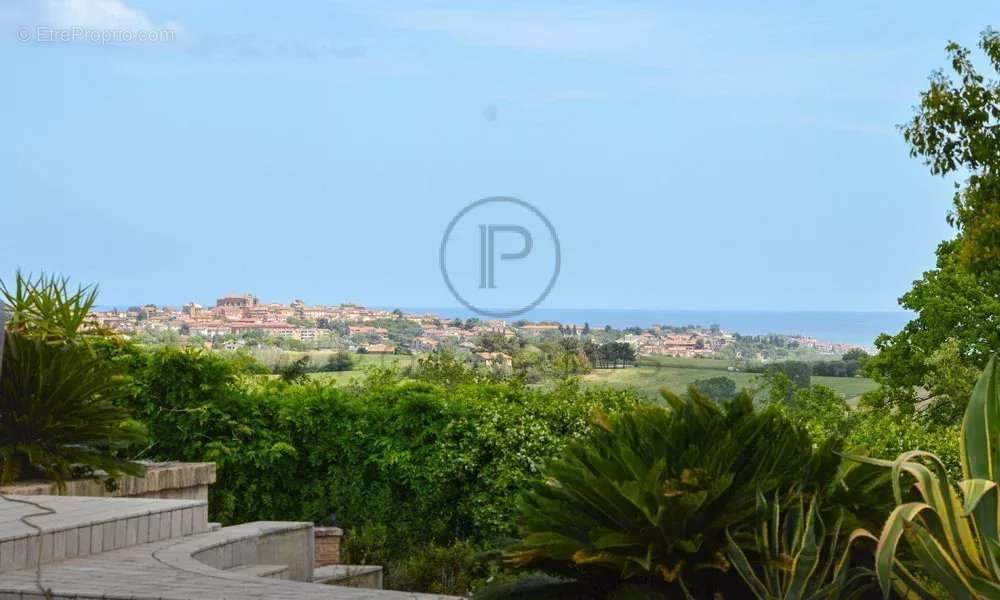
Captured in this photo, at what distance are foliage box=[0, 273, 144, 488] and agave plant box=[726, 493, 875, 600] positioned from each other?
6.17m

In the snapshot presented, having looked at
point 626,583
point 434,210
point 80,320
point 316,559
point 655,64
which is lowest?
Result: point 316,559

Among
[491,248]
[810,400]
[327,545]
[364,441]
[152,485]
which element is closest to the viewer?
[152,485]

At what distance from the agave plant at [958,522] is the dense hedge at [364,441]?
6.14 m

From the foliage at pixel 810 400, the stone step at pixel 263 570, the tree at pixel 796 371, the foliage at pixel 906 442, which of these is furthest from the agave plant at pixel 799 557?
the tree at pixel 796 371

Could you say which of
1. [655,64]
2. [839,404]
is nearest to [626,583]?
[839,404]

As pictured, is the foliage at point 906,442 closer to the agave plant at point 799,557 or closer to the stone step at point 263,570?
the stone step at point 263,570

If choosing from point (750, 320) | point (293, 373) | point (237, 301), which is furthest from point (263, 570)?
point (750, 320)

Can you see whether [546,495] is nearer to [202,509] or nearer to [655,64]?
[202,509]

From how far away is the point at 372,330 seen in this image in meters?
23.6

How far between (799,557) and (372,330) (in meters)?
19.3

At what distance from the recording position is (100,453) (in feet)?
31.9

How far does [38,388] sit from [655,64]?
12364mm

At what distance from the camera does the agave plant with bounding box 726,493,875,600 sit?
461 cm

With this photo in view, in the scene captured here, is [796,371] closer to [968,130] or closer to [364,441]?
[968,130]
